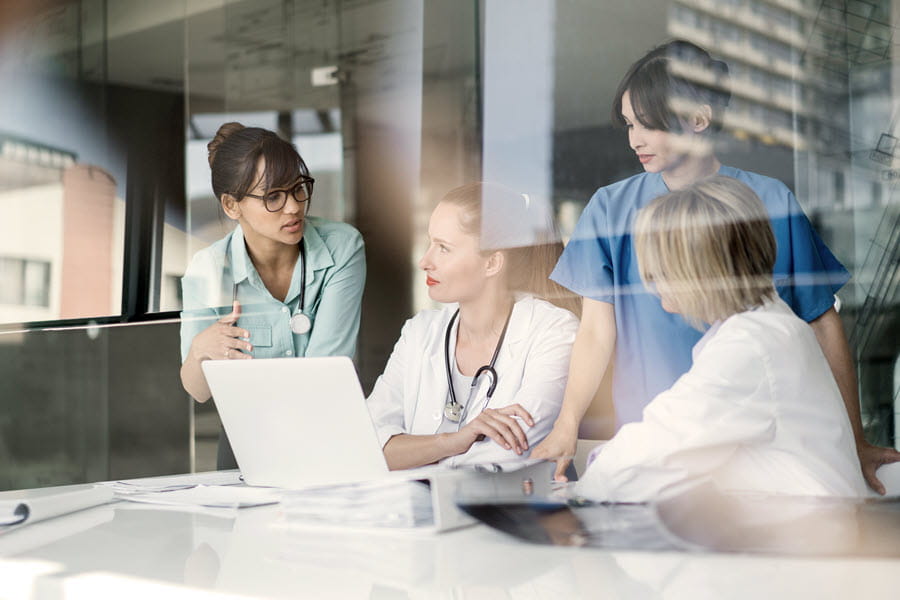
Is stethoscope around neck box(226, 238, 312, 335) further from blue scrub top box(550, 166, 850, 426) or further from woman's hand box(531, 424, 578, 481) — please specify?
woman's hand box(531, 424, 578, 481)

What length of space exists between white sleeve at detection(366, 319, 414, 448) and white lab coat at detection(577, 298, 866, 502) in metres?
1.00

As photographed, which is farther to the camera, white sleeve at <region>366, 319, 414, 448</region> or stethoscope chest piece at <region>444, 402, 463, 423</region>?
white sleeve at <region>366, 319, 414, 448</region>

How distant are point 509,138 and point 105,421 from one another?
213cm

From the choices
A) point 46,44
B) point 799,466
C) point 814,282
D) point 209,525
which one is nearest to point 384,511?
point 209,525

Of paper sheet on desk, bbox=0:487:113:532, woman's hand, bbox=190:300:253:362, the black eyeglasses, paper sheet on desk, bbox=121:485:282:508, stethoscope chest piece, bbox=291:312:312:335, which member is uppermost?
the black eyeglasses

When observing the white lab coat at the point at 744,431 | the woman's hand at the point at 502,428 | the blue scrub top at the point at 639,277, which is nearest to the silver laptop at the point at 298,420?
the white lab coat at the point at 744,431

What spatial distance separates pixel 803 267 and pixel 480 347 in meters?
0.84

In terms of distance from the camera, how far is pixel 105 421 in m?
3.53

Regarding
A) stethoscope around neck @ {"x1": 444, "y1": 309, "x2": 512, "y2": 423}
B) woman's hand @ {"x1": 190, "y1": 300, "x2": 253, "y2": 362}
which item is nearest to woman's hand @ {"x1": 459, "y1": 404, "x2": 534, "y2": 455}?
stethoscope around neck @ {"x1": 444, "y1": 309, "x2": 512, "y2": 423}

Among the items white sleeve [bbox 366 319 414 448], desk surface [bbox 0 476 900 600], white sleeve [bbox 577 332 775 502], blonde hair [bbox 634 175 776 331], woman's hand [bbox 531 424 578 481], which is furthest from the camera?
white sleeve [bbox 366 319 414 448]

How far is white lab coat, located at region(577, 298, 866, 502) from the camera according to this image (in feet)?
4.45

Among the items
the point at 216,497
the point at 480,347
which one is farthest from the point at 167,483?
the point at 480,347

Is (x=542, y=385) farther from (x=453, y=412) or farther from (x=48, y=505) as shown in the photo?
(x=48, y=505)

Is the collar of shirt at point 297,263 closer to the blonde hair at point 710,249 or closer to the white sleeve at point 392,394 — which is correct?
the white sleeve at point 392,394
